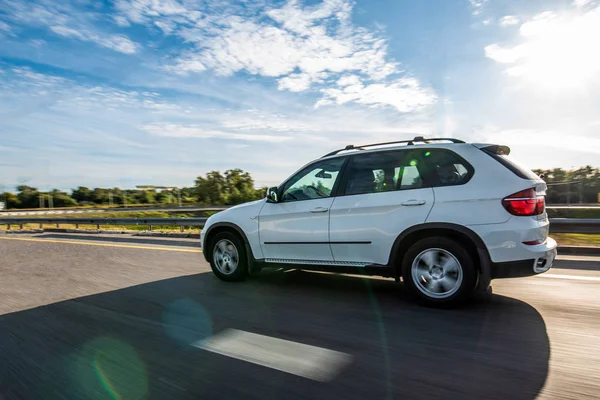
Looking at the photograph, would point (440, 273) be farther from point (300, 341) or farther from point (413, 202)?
point (300, 341)

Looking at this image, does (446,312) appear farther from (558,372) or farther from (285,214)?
(285,214)

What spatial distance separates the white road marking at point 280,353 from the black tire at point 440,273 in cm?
150

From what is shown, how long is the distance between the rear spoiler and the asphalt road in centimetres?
157

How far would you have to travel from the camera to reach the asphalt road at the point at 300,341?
267cm

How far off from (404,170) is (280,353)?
7.82 ft

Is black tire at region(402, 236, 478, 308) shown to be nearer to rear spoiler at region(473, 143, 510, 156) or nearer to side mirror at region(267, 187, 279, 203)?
rear spoiler at region(473, 143, 510, 156)

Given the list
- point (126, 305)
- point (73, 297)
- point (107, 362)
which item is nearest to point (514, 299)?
point (107, 362)

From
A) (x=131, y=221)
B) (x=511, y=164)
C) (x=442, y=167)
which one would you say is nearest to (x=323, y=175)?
(x=442, y=167)

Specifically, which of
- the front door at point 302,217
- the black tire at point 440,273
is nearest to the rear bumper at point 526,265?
the black tire at point 440,273

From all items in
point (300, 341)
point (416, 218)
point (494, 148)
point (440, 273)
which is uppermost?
point (494, 148)

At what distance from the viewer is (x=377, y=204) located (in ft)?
14.9

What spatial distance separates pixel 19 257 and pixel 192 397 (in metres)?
9.34

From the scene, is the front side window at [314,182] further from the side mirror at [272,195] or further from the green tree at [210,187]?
the green tree at [210,187]

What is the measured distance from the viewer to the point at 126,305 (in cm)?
481
